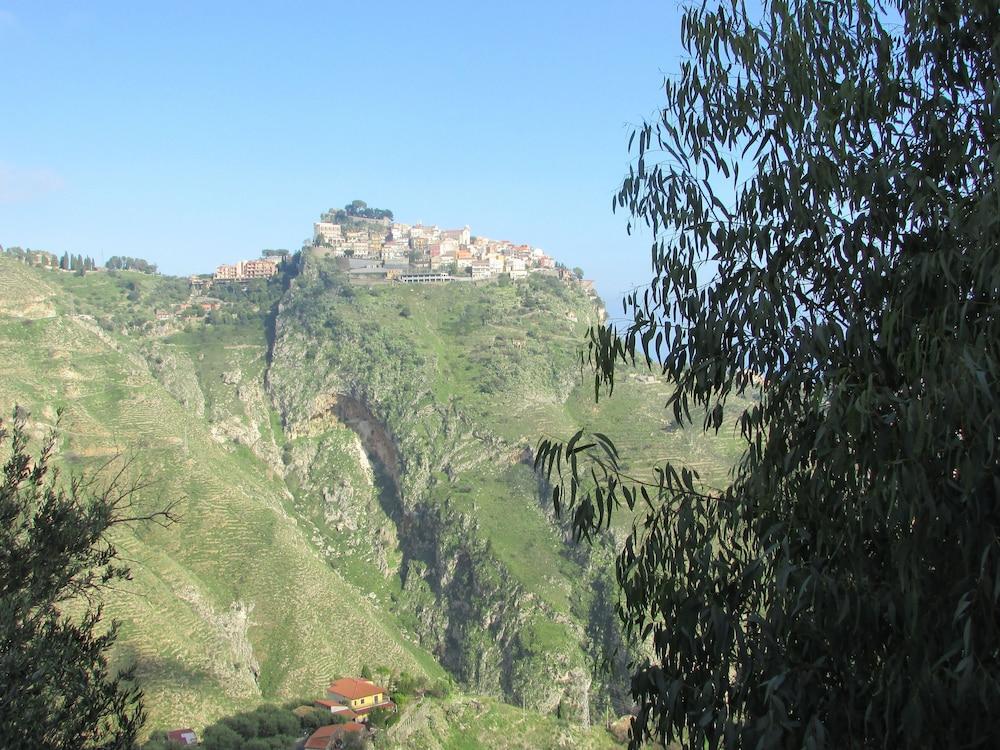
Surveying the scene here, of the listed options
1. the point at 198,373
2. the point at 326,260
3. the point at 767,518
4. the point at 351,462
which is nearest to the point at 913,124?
the point at 767,518

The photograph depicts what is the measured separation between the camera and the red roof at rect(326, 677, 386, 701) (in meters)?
34.0

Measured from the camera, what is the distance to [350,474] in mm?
77500

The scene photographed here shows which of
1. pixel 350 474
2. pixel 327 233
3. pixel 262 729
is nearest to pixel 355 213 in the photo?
pixel 327 233

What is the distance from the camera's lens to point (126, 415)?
5500 centimetres

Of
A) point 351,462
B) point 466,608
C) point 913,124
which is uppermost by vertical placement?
point 913,124

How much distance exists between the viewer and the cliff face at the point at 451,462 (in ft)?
183

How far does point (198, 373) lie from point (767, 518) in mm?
86091

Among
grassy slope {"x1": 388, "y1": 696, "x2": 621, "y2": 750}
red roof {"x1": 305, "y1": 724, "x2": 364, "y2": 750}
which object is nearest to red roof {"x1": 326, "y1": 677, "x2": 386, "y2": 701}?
grassy slope {"x1": 388, "y1": 696, "x2": 621, "y2": 750}

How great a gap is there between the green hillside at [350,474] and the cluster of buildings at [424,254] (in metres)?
4.32

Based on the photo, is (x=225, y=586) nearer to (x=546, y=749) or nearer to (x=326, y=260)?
(x=546, y=749)

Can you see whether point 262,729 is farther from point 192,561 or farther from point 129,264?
point 129,264

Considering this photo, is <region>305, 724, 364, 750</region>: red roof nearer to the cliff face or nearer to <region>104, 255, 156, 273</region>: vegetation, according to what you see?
the cliff face

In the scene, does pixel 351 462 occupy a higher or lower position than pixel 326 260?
lower

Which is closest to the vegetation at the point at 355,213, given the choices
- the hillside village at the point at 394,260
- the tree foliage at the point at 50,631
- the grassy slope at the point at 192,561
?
the hillside village at the point at 394,260
